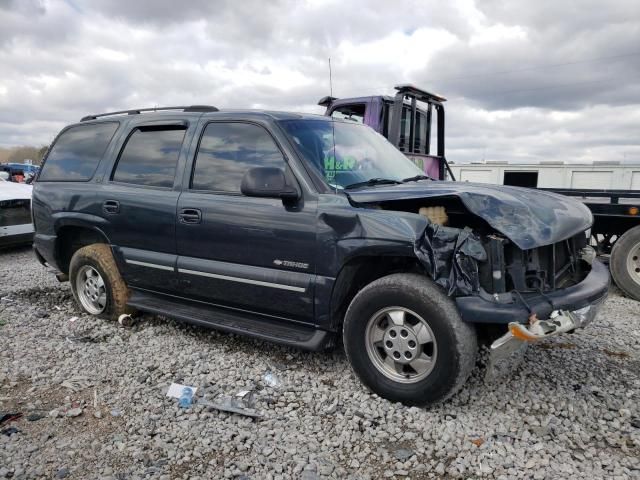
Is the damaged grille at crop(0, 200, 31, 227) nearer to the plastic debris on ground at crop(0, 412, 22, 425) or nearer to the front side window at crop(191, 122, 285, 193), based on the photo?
the front side window at crop(191, 122, 285, 193)

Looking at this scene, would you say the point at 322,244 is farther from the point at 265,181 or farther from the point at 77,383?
the point at 77,383

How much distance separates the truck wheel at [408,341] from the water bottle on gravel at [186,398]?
108cm

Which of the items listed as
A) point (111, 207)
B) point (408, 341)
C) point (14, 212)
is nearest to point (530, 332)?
point (408, 341)

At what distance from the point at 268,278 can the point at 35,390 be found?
1766 millimetres

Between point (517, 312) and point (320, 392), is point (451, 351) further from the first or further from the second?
point (320, 392)

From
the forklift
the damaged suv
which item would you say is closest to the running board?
the damaged suv

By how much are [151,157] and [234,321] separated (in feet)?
5.33

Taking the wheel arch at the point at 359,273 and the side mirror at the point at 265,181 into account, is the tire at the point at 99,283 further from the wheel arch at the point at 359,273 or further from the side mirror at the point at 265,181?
the wheel arch at the point at 359,273

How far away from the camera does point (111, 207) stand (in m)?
4.46

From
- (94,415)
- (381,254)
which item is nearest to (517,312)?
(381,254)

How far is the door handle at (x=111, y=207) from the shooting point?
442 cm

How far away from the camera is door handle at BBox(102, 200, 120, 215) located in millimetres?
4418

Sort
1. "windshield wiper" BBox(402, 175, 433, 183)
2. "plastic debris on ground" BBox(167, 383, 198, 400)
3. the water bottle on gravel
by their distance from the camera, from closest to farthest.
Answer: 1. the water bottle on gravel
2. "plastic debris on ground" BBox(167, 383, 198, 400)
3. "windshield wiper" BBox(402, 175, 433, 183)

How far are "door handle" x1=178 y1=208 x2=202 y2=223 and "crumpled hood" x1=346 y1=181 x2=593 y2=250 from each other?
48.9 inches
